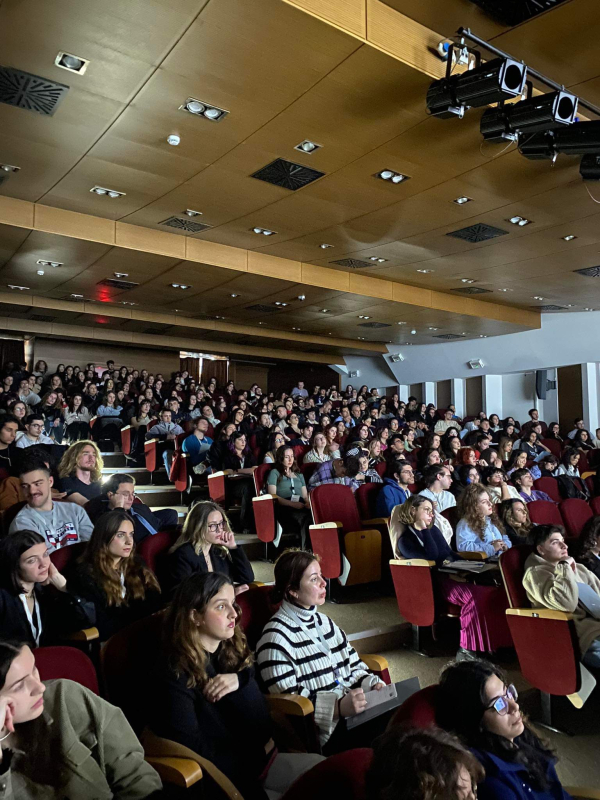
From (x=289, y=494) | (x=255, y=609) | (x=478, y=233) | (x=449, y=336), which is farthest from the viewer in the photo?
(x=449, y=336)

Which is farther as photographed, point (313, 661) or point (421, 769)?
point (313, 661)

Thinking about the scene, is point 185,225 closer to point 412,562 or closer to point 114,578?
point 412,562

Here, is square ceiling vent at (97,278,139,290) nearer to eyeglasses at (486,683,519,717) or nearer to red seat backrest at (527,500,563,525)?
red seat backrest at (527,500,563,525)

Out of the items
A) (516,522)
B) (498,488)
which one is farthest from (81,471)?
(498,488)

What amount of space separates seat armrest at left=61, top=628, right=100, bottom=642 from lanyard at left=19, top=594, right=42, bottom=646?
0.09 m

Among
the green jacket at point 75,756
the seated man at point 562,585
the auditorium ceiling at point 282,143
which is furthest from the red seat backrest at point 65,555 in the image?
the auditorium ceiling at point 282,143

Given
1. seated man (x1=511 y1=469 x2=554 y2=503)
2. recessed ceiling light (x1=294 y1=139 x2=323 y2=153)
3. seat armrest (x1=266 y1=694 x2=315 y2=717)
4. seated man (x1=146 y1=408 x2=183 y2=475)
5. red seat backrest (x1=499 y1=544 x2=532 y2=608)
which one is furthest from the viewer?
seated man (x1=146 y1=408 x2=183 y2=475)

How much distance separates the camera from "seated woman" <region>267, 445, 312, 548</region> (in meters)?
4.35

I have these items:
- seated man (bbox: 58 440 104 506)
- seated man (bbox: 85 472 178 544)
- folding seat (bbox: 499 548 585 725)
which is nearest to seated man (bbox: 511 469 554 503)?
folding seat (bbox: 499 548 585 725)

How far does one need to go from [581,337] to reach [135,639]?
9.90 m

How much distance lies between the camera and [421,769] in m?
0.96

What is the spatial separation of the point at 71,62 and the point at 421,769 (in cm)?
360

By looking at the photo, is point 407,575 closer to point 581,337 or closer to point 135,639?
point 135,639

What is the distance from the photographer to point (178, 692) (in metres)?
1.54
